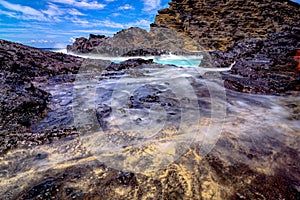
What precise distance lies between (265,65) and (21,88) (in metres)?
8.31

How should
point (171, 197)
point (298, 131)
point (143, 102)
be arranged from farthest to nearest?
point (143, 102)
point (298, 131)
point (171, 197)

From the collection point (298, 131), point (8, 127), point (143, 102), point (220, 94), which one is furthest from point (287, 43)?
point (8, 127)

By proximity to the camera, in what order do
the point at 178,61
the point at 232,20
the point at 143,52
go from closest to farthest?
the point at 178,61 < the point at 143,52 < the point at 232,20

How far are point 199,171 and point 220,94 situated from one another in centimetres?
308

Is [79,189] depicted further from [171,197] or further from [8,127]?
[8,127]

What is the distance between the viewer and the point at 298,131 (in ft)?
7.87

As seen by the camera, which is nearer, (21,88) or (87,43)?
(21,88)

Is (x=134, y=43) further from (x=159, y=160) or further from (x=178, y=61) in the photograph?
(x=159, y=160)

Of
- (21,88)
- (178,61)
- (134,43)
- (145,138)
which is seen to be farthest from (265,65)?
(134,43)

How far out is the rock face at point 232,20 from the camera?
96.4 feet

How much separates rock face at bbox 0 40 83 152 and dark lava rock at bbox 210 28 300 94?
15.9ft

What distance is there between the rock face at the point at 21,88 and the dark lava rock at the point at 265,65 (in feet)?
15.9

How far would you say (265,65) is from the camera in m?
7.09

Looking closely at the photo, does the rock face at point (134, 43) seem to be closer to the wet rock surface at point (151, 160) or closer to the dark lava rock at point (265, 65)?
the dark lava rock at point (265, 65)
